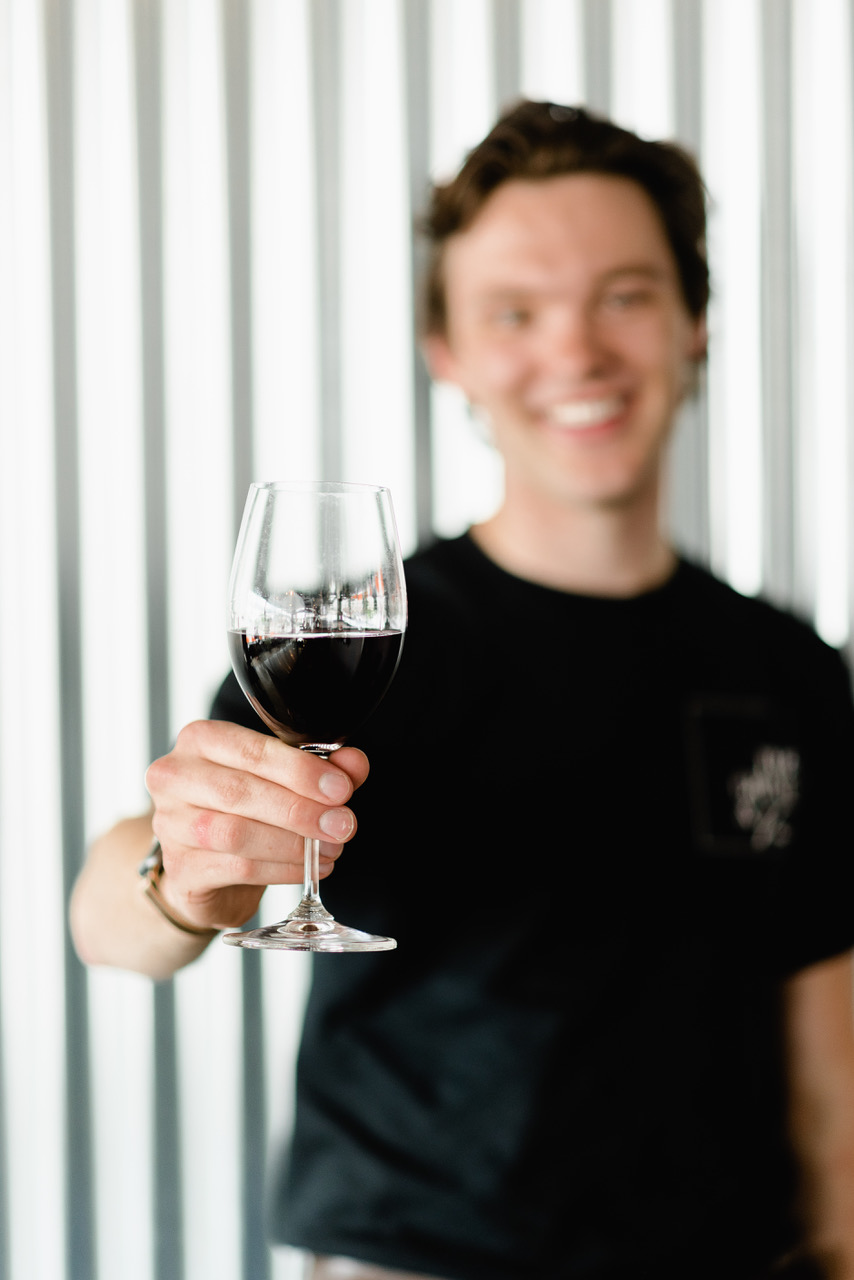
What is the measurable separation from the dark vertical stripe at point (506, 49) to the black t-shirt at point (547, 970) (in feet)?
3.92

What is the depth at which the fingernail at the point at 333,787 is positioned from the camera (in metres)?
0.88

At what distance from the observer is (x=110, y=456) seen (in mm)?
2289

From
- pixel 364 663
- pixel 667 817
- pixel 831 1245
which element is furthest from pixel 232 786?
pixel 831 1245

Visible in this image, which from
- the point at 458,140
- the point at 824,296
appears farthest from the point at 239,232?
the point at 824,296

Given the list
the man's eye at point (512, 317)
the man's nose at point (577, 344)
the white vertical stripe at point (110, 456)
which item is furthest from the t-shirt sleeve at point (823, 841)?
the white vertical stripe at point (110, 456)

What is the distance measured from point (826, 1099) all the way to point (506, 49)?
6.57ft

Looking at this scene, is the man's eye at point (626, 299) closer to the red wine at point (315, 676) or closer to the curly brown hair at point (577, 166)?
the curly brown hair at point (577, 166)

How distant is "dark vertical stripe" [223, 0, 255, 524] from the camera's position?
7.52 ft

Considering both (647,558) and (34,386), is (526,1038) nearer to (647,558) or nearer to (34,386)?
(647,558)

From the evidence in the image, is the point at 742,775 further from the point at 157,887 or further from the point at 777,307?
the point at 777,307

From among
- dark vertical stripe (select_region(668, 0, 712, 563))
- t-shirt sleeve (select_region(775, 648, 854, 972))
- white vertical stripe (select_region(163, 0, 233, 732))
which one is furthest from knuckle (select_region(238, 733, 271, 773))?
dark vertical stripe (select_region(668, 0, 712, 563))

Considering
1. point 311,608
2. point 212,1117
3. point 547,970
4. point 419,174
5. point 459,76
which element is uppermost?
point 459,76

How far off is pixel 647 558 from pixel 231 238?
43.1 inches

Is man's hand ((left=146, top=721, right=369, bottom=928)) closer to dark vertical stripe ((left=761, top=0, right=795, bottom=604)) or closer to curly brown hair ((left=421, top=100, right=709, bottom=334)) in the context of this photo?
curly brown hair ((left=421, top=100, right=709, bottom=334))
